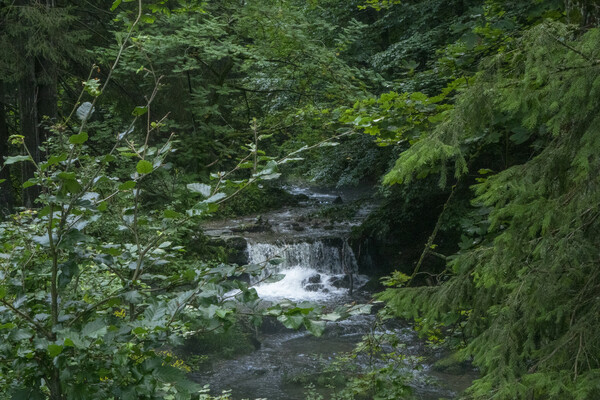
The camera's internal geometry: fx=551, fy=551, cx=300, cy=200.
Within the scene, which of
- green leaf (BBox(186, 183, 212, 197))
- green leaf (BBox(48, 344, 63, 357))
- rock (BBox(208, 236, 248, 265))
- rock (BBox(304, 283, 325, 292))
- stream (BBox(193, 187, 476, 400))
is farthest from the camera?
rock (BBox(208, 236, 248, 265))

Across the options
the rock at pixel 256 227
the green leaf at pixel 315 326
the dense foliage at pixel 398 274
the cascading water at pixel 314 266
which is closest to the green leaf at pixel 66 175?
the dense foliage at pixel 398 274

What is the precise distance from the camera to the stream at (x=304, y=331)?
25.8ft

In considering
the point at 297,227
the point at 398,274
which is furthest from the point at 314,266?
the point at 398,274

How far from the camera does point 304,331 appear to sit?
10.3 m

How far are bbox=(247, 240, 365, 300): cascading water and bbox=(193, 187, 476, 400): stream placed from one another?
0.02 meters

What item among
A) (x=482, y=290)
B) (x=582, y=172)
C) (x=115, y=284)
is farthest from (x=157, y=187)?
(x=582, y=172)

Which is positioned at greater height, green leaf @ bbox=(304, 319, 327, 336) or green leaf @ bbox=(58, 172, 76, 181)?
green leaf @ bbox=(58, 172, 76, 181)

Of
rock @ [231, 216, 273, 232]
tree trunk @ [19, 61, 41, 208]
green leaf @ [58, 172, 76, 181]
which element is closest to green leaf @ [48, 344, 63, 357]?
green leaf @ [58, 172, 76, 181]

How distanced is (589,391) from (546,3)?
432cm

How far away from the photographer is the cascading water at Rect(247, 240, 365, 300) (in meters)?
12.6

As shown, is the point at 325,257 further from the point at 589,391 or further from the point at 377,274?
the point at 589,391

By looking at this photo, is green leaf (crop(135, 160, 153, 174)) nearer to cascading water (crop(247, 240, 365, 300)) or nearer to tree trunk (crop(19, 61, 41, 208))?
tree trunk (crop(19, 61, 41, 208))

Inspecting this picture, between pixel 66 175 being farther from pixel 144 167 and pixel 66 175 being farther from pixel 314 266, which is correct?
pixel 314 266

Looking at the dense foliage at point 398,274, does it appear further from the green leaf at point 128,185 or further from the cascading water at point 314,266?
the cascading water at point 314,266
